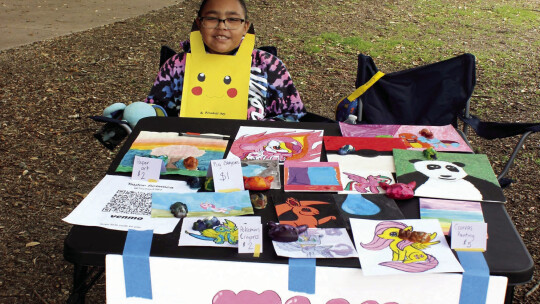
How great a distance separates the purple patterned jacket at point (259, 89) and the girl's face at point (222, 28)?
17 cm

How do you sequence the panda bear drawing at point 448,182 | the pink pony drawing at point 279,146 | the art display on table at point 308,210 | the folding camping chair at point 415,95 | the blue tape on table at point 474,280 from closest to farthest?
the blue tape on table at point 474,280, the art display on table at point 308,210, the panda bear drawing at point 448,182, the pink pony drawing at point 279,146, the folding camping chair at point 415,95

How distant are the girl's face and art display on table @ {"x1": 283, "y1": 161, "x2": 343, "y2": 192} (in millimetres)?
870

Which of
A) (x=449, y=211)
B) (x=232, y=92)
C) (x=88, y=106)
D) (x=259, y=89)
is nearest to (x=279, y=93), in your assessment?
(x=259, y=89)

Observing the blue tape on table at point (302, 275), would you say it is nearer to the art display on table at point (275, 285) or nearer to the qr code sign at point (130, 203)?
the art display on table at point (275, 285)

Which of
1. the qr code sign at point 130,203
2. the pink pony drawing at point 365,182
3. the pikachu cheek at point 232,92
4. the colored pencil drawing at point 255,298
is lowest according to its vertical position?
the colored pencil drawing at point 255,298

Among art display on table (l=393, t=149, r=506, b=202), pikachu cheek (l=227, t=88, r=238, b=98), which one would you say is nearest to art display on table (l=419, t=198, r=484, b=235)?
art display on table (l=393, t=149, r=506, b=202)

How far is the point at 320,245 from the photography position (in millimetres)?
1434

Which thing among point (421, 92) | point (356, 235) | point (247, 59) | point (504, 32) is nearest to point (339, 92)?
point (421, 92)

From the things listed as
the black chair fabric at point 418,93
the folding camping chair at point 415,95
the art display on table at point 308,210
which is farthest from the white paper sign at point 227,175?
the black chair fabric at point 418,93

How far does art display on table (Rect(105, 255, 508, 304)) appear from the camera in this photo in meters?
1.36

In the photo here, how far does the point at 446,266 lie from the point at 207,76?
1587 millimetres

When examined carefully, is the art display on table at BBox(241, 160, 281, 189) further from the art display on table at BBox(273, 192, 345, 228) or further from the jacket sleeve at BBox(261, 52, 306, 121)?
the jacket sleeve at BBox(261, 52, 306, 121)

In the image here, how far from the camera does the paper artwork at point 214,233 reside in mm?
1438

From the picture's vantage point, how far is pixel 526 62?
18.8 ft
